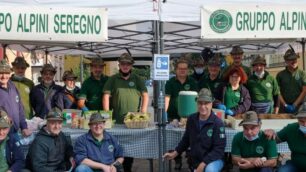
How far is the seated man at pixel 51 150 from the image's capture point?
4895mm

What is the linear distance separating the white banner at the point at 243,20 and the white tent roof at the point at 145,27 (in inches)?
5.9

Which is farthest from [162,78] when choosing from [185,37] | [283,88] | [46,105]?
[185,37]

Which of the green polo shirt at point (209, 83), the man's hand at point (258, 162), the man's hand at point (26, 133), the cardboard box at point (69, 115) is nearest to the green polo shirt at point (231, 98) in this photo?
the green polo shirt at point (209, 83)

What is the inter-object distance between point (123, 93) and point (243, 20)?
6.51ft

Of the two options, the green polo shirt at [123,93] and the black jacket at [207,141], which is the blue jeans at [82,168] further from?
the green polo shirt at [123,93]

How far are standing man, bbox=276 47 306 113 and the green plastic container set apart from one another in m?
1.92

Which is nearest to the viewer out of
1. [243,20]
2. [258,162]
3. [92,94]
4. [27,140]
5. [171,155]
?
[258,162]

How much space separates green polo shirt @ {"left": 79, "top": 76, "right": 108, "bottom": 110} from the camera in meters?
6.79

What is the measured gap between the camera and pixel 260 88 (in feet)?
21.2

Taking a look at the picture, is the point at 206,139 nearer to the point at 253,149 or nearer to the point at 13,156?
the point at 253,149

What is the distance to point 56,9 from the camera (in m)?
5.22

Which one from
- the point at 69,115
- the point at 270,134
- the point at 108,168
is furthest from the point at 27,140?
the point at 270,134

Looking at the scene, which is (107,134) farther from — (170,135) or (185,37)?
(185,37)

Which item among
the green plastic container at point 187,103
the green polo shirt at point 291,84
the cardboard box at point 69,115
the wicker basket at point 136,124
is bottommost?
the wicker basket at point 136,124
